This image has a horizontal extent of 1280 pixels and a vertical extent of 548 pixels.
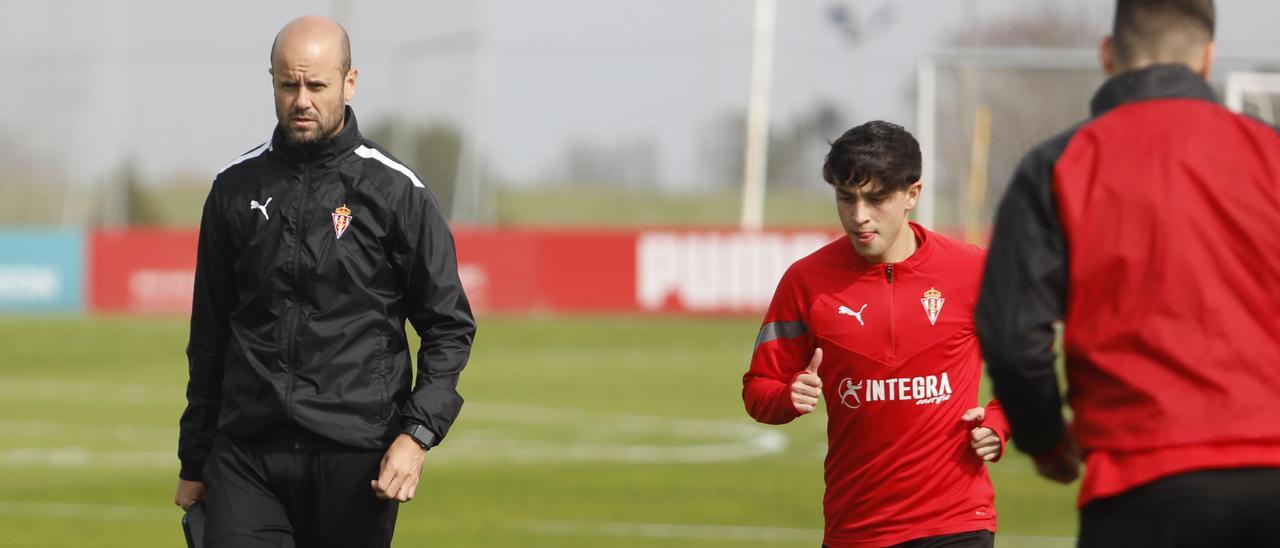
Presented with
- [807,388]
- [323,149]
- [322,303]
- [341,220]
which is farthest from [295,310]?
[807,388]

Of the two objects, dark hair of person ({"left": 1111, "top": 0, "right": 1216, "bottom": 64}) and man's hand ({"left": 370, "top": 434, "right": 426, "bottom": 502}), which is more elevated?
dark hair of person ({"left": 1111, "top": 0, "right": 1216, "bottom": 64})

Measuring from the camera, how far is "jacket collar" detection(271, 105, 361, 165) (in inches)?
212

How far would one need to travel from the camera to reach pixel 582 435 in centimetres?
1698

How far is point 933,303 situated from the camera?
5727 millimetres

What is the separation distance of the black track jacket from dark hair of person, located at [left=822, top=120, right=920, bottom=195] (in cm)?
113

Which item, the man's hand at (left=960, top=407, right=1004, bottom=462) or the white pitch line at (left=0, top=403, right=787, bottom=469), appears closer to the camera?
the man's hand at (left=960, top=407, right=1004, bottom=462)

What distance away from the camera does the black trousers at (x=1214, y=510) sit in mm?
3518

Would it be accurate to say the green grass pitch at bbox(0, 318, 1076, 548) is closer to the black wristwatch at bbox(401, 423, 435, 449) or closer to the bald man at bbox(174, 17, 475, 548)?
the bald man at bbox(174, 17, 475, 548)

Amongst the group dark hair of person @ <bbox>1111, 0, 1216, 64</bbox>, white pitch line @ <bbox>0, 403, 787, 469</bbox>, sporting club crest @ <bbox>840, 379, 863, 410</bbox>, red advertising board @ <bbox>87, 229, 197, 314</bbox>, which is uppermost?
dark hair of person @ <bbox>1111, 0, 1216, 64</bbox>

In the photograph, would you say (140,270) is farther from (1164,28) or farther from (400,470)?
(1164,28)

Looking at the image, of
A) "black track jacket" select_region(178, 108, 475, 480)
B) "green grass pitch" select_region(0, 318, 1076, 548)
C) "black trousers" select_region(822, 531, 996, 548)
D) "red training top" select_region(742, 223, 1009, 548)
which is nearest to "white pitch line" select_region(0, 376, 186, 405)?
"green grass pitch" select_region(0, 318, 1076, 548)

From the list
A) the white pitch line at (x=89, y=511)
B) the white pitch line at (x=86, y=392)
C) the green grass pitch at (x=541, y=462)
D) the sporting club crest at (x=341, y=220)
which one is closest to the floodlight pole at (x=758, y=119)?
the green grass pitch at (x=541, y=462)

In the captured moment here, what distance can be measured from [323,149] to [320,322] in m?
0.49

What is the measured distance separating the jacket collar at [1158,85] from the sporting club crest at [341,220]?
7.67 ft
